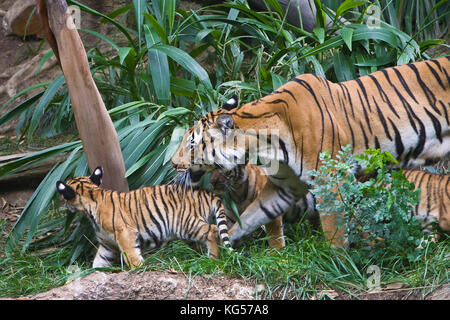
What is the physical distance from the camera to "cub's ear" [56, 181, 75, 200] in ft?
14.6


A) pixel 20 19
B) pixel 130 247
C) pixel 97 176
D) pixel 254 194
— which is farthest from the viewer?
pixel 20 19

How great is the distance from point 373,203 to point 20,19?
7333 millimetres

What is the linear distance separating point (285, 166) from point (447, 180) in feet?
3.78

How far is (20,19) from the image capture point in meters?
9.29

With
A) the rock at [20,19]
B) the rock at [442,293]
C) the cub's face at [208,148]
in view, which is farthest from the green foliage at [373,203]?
the rock at [20,19]

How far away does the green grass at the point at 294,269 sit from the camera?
3676 millimetres

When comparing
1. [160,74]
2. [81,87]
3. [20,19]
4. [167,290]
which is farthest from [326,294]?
[20,19]

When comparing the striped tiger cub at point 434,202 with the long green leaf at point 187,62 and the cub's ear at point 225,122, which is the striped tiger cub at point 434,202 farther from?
the long green leaf at point 187,62

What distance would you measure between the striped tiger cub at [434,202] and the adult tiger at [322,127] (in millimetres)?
206

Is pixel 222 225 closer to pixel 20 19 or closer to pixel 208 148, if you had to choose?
pixel 208 148

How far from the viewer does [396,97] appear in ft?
14.5

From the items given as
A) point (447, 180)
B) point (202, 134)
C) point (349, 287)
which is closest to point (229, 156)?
point (202, 134)

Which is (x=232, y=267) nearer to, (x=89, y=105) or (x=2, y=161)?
(x=89, y=105)

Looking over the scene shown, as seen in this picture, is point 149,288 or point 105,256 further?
point 105,256
